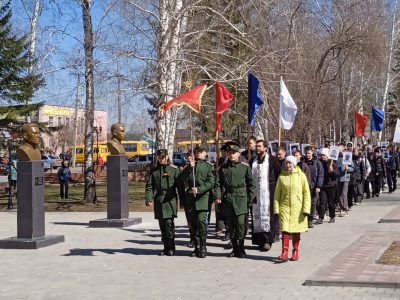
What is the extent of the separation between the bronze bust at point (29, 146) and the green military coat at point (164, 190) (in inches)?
111

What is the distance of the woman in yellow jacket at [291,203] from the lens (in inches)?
441

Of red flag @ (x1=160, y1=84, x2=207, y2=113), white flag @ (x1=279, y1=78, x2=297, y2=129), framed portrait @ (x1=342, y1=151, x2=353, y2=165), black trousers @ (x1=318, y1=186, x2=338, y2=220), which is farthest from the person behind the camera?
framed portrait @ (x1=342, y1=151, x2=353, y2=165)

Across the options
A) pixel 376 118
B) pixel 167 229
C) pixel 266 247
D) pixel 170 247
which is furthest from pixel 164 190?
pixel 376 118

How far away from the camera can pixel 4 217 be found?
2141cm

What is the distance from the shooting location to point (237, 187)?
11.9 m

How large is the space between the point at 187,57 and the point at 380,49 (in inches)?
580

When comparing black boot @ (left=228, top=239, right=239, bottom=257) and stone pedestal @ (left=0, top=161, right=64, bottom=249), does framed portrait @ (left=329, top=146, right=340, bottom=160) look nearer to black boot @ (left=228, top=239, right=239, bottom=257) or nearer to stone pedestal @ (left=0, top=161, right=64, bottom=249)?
black boot @ (left=228, top=239, right=239, bottom=257)

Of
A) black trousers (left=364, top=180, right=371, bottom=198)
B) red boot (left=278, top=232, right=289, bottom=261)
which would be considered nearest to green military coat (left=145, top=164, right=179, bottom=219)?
red boot (left=278, top=232, right=289, bottom=261)

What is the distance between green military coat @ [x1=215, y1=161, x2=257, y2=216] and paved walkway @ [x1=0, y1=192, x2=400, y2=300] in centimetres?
90

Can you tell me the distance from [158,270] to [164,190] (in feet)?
6.76

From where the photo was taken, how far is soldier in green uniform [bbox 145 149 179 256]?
12.5 m

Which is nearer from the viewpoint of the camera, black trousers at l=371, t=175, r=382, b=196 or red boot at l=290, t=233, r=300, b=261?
red boot at l=290, t=233, r=300, b=261

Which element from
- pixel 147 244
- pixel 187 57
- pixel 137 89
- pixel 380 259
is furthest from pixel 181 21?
pixel 380 259

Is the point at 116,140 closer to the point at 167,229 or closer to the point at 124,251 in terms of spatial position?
the point at 124,251
